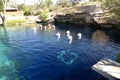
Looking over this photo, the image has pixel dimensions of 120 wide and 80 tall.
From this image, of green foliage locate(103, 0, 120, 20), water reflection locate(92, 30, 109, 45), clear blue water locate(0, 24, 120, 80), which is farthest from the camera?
water reflection locate(92, 30, 109, 45)

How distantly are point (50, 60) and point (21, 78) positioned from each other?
6.12 metres

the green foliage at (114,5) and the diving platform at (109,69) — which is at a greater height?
the green foliage at (114,5)

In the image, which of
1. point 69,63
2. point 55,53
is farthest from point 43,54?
point 69,63

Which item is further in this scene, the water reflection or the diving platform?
the water reflection

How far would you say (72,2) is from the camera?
92312 mm

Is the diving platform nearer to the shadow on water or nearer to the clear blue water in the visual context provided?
the clear blue water

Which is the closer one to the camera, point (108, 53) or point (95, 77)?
point (95, 77)

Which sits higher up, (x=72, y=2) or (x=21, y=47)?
(x=72, y=2)

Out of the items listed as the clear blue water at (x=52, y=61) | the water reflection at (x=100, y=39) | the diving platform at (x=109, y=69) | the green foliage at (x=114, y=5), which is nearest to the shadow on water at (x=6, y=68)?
the clear blue water at (x=52, y=61)

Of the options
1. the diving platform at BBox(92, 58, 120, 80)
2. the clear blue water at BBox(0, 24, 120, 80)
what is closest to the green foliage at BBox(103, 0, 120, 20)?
the diving platform at BBox(92, 58, 120, 80)

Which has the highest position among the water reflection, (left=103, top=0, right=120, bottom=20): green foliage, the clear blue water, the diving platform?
(left=103, top=0, right=120, bottom=20): green foliage

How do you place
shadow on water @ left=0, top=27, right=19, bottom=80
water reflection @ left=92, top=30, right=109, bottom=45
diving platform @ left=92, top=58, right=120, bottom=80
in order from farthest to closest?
water reflection @ left=92, top=30, right=109, bottom=45 → shadow on water @ left=0, top=27, right=19, bottom=80 → diving platform @ left=92, top=58, right=120, bottom=80

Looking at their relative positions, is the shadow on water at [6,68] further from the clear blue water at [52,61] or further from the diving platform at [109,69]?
the diving platform at [109,69]

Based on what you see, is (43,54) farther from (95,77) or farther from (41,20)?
(41,20)
